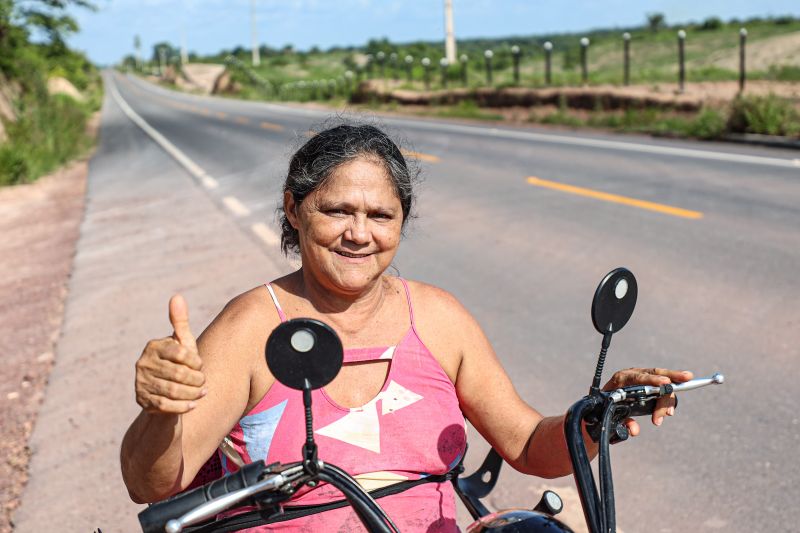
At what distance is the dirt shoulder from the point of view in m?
4.22

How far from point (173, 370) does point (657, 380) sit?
0.96m

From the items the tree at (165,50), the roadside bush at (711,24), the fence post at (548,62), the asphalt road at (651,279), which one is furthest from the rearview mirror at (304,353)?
the tree at (165,50)

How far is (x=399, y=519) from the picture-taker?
2033 millimetres

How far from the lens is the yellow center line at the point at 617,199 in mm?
8641

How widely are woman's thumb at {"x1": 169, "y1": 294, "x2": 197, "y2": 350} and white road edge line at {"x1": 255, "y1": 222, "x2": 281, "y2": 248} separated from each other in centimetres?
666

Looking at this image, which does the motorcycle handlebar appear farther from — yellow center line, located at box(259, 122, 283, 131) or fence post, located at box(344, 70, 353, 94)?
fence post, located at box(344, 70, 353, 94)

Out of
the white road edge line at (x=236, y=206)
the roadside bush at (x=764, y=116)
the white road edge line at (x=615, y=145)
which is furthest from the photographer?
the roadside bush at (x=764, y=116)

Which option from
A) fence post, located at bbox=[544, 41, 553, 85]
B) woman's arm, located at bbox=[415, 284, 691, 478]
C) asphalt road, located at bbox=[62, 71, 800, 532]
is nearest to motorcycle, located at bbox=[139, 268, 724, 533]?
woman's arm, located at bbox=[415, 284, 691, 478]

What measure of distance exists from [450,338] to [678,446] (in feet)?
6.54

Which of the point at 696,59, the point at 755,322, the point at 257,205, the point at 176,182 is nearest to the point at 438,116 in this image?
the point at 176,182

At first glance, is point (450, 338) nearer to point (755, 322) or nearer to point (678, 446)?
point (678, 446)

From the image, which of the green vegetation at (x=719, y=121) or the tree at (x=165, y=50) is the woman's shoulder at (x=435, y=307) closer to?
the green vegetation at (x=719, y=121)

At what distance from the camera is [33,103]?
22.4 m

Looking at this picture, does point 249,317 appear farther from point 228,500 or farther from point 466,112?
point 466,112
